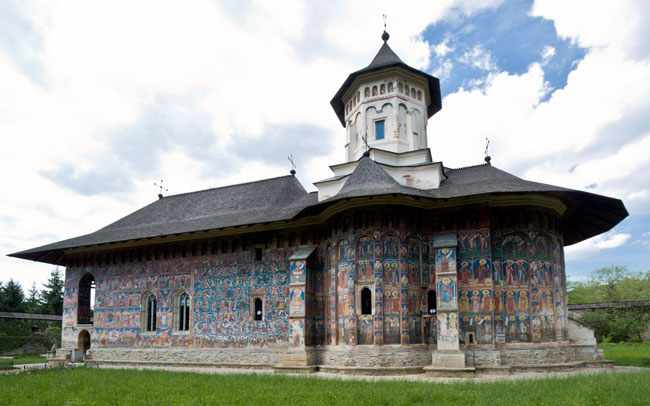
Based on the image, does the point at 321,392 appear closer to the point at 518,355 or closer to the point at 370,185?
the point at 518,355

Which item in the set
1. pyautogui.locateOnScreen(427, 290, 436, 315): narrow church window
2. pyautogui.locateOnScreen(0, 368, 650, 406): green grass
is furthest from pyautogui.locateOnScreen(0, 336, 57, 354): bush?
pyautogui.locateOnScreen(427, 290, 436, 315): narrow church window

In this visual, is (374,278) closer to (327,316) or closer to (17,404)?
(327,316)

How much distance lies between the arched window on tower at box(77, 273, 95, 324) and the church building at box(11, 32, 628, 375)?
2.7 inches

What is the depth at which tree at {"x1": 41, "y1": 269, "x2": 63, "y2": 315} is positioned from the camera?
1593 inches

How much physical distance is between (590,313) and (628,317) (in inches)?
77.8

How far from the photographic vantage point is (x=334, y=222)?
17688 mm

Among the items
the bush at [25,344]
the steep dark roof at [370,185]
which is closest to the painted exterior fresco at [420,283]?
the steep dark roof at [370,185]

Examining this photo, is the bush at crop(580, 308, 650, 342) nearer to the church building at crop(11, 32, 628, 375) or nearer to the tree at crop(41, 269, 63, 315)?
the church building at crop(11, 32, 628, 375)

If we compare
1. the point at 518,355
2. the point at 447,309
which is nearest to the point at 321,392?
the point at 447,309

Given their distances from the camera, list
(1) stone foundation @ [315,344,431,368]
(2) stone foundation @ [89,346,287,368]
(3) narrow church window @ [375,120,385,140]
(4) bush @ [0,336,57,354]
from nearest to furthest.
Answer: (1) stone foundation @ [315,344,431,368]
(2) stone foundation @ [89,346,287,368]
(3) narrow church window @ [375,120,385,140]
(4) bush @ [0,336,57,354]

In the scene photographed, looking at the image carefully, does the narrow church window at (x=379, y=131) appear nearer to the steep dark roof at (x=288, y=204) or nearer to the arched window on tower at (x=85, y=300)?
the steep dark roof at (x=288, y=204)

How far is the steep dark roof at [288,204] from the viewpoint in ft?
53.1

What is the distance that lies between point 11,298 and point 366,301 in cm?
3182

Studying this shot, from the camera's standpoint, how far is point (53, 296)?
40969 mm
